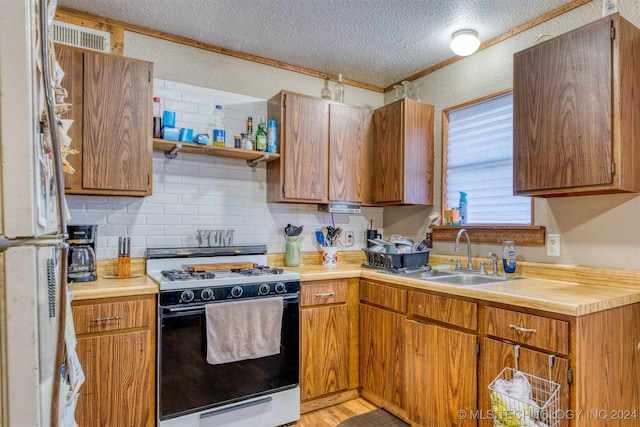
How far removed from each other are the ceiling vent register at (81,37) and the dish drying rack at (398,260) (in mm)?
2235

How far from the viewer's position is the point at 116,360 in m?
1.93

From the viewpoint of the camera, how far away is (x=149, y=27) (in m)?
2.56

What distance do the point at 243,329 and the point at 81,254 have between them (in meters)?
1.01

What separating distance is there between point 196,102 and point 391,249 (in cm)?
173

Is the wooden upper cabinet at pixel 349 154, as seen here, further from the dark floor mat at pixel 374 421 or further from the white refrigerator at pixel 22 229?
the white refrigerator at pixel 22 229

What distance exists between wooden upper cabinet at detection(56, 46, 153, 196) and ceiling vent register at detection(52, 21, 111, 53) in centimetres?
27

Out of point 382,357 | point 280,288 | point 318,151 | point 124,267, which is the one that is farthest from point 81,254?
point 382,357

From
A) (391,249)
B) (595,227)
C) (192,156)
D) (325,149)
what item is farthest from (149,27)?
(595,227)

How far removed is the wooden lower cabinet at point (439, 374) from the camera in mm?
1958

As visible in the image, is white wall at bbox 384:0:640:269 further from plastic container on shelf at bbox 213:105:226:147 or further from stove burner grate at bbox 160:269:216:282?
stove burner grate at bbox 160:269:216:282

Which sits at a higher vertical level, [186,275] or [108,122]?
[108,122]

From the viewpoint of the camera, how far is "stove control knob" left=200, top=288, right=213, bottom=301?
2111 millimetres

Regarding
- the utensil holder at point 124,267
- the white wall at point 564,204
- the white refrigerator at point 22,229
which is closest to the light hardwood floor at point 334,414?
the white wall at point 564,204

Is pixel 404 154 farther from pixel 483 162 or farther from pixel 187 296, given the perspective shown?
pixel 187 296
